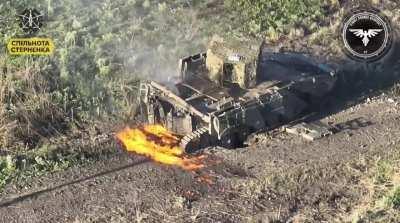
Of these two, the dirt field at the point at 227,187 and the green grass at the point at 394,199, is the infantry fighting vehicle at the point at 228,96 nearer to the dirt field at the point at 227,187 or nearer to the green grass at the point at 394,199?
the dirt field at the point at 227,187

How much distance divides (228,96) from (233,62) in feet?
2.79

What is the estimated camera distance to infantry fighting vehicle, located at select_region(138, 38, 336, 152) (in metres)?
18.1

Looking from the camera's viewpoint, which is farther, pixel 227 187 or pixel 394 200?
pixel 227 187

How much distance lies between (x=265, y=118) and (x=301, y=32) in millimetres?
6431

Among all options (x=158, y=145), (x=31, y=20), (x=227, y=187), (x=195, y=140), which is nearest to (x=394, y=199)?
(x=227, y=187)

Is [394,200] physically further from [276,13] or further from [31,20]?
[31,20]

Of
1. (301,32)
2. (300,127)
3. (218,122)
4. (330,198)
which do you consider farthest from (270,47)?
(330,198)

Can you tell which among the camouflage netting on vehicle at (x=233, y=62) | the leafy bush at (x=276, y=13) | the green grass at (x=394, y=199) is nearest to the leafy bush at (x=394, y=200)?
the green grass at (x=394, y=199)

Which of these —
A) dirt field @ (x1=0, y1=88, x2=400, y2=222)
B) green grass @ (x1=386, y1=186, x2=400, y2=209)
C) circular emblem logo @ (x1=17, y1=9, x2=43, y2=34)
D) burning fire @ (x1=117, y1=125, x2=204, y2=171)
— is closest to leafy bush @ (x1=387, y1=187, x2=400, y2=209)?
green grass @ (x1=386, y1=186, x2=400, y2=209)

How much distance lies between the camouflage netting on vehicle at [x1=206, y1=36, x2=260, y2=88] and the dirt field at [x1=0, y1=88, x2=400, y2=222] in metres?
1.53

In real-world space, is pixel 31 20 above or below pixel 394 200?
above

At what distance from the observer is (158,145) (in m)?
18.6

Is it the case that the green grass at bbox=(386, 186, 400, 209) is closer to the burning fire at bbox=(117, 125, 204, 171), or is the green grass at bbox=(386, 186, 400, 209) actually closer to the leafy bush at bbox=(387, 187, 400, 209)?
the leafy bush at bbox=(387, 187, 400, 209)

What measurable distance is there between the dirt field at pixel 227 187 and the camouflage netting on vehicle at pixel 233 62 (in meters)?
1.53
